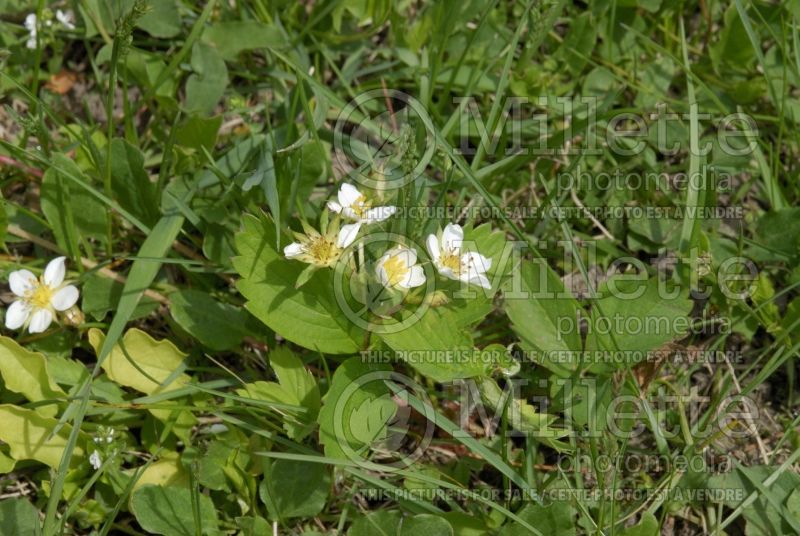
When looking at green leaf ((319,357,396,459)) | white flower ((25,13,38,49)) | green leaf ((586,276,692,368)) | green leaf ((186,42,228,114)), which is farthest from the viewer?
white flower ((25,13,38,49))

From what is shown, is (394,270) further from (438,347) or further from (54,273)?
(54,273)

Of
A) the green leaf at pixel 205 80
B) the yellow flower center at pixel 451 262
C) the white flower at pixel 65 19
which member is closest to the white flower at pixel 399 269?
the yellow flower center at pixel 451 262

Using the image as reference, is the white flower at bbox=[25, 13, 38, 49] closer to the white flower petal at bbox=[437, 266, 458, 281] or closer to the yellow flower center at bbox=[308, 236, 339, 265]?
the yellow flower center at bbox=[308, 236, 339, 265]

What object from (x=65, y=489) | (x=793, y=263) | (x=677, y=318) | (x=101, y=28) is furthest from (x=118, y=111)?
(x=793, y=263)

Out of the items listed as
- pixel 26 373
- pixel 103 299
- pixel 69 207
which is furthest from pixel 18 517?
pixel 69 207

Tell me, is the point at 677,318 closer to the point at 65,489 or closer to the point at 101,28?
the point at 65,489

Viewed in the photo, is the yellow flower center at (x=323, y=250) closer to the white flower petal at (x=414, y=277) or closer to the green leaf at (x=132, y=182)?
the white flower petal at (x=414, y=277)

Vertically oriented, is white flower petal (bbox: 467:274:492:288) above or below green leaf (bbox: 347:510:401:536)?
above

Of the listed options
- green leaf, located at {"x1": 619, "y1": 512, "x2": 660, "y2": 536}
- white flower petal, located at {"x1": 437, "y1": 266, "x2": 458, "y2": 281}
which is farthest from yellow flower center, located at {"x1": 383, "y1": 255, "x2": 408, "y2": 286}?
green leaf, located at {"x1": 619, "y1": 512, "x2": 660, "y2": 536}
